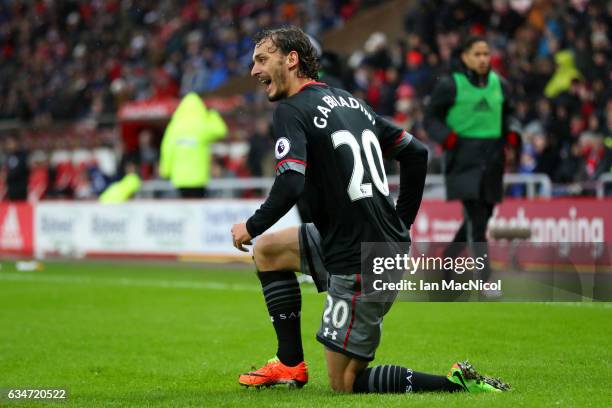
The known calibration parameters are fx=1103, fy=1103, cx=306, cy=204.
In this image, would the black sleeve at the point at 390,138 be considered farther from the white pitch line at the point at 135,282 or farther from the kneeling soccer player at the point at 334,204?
the white pitch line at the point at 135,282

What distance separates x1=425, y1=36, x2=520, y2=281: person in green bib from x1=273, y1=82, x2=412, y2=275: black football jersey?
5001 millimetres

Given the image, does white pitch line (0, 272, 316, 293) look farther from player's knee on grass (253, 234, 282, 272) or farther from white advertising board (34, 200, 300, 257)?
player's knee on grass (253, 234, 282, 272)

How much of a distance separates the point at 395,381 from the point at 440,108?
553 cm

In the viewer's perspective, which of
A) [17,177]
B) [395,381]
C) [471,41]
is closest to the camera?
[395,381]

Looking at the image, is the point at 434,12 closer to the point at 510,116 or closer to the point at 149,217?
the point at 149,217

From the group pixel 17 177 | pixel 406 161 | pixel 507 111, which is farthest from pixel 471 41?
pixel 17 177

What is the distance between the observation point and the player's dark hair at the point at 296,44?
5570 millimetres

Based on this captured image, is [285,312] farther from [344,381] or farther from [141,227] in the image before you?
[141,227]

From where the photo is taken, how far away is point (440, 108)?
10.6 metres

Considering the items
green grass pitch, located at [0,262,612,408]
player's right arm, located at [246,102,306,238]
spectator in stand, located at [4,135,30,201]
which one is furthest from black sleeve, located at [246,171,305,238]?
spectator in stand, located at [4,135,30,201]

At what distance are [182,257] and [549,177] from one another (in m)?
5.86

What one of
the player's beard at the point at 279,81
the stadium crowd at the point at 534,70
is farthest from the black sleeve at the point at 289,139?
the stadium crowd at the point at 534,70

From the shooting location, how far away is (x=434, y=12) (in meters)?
19.3

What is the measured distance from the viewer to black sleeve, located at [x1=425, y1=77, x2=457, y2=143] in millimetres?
10547
